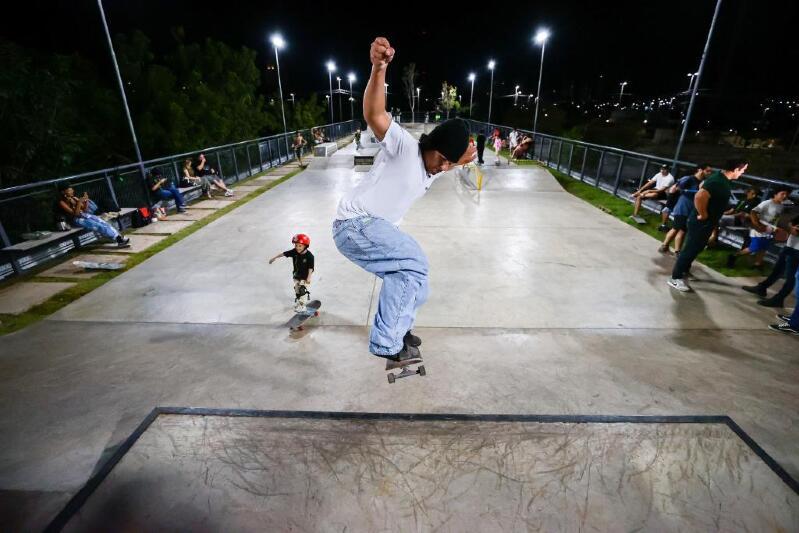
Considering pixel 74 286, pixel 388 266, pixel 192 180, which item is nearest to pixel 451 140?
pixel 388 266

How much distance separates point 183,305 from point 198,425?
2713 millimetres

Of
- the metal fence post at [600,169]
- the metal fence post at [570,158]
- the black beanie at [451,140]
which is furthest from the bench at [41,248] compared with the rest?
the metal fence post at [570,158]

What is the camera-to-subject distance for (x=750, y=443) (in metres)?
2.66

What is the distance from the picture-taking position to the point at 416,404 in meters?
3.35

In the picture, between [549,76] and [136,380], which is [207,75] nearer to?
[136,380]

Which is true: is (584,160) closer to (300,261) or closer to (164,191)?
(300,261)

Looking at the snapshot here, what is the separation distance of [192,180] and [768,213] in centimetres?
1347

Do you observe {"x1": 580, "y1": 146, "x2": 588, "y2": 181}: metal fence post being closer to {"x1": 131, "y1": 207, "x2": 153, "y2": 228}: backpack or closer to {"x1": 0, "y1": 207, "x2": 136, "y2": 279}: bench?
{"x1": 131, "y1": 207, "x2": 153, "y2": 228}: backpack

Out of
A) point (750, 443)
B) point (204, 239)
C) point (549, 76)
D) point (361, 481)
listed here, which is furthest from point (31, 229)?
point (549, 76)

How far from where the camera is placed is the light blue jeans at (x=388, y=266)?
2639 millimetres

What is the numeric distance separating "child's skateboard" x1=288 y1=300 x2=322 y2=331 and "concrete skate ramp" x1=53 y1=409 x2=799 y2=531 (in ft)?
5.13

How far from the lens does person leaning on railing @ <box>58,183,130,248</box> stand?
23.7 ft

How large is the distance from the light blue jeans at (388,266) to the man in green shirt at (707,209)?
184 inches

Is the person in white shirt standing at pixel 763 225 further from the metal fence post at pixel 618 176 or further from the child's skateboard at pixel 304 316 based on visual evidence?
the child's skateboard at pixel 304 316
